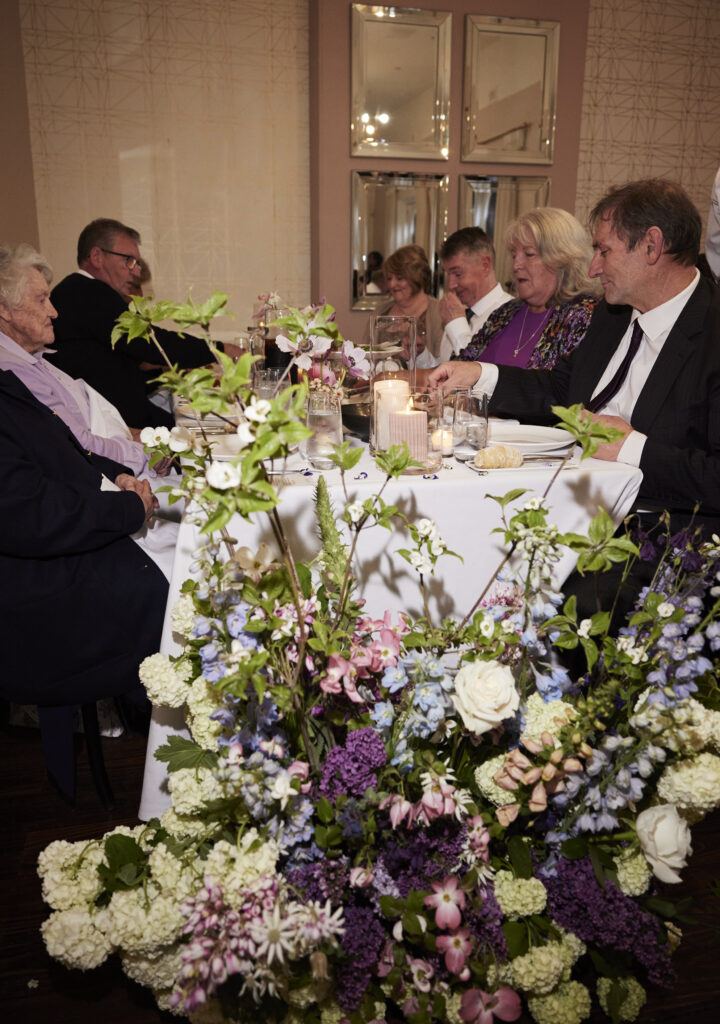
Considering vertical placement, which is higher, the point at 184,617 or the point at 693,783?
the point at 184,617

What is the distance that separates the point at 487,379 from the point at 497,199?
10.3ft

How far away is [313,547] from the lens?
1450 millimetres

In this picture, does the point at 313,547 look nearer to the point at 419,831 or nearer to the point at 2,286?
the point at 419,831

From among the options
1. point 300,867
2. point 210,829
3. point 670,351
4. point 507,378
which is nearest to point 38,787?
point 210,829

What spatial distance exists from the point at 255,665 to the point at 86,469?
112 centimetres

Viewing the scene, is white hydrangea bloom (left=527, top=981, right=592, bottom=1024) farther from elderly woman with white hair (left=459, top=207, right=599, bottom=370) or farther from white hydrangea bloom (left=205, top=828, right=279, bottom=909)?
elderly woman with white hair (left=459, top=207, right=599, bottom=370)

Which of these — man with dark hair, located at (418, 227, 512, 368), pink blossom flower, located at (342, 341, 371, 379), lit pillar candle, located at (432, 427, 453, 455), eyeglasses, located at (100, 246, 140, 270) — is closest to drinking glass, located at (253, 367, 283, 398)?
pink blossom flower, located at (342, 341, 371, 379)

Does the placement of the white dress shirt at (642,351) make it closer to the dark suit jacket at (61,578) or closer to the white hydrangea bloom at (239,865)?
the dark suit jacket at (61,578)

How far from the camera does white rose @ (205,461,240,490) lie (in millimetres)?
726

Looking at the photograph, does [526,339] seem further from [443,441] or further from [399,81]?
[399,81]

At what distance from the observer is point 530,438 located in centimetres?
Answer: 171

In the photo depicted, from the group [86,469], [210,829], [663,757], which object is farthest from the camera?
[86,469]

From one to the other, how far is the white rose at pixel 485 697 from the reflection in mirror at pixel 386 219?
401 centimetres

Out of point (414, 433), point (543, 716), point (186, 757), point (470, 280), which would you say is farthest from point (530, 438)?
point (470, 280)
